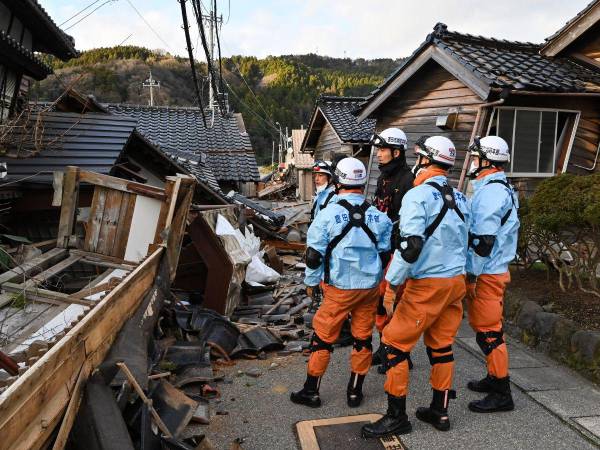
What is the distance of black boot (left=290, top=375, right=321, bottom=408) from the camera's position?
4.24 meters

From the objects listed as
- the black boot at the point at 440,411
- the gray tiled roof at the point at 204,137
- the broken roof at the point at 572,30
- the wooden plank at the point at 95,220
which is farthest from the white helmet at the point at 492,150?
the gray tiled roof at the point at 204,137

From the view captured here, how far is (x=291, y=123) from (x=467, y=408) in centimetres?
6522

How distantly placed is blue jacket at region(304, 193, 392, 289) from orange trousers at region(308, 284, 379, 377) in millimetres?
104

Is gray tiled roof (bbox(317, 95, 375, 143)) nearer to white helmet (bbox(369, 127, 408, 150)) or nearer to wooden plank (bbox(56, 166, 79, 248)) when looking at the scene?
white helmet (bbox(369, 127, 408, 150))

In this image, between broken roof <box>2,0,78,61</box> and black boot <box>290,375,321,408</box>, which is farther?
broken roof <box>2,0,78,61</box>

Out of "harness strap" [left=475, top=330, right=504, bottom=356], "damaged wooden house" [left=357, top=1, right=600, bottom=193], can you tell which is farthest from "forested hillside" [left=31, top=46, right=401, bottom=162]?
"harness strap" [left=475, top=330, right=504, bottom=356]

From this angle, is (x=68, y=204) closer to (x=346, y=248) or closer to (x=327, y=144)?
(x=346, y=248)

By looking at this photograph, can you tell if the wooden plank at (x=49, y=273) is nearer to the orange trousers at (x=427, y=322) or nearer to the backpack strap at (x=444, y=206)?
the orange trousers at (x=427, y=322)

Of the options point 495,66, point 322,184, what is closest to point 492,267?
point 322,184

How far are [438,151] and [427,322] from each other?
1426 millimetres

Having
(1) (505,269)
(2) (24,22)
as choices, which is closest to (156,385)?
(1) (505,269)

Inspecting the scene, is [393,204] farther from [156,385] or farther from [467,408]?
[156,385]

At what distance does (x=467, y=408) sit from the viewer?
4.16 m

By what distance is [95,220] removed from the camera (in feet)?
19.5
